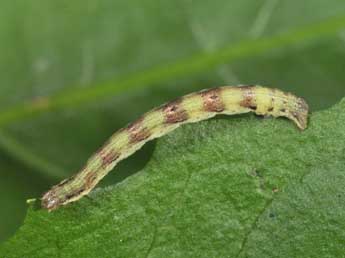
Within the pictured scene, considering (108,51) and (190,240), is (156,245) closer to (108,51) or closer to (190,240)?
(190,240)

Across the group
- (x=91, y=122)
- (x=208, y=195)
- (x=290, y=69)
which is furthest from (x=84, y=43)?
(x=208, y=195)

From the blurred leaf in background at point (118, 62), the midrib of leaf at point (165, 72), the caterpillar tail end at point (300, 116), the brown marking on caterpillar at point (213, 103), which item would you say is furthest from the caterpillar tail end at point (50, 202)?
the midrib of leaf at point (165, 72)

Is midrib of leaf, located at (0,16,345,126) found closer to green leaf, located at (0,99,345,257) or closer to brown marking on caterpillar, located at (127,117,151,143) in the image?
brown marking on caterpillar, located at (127,117,151,143)

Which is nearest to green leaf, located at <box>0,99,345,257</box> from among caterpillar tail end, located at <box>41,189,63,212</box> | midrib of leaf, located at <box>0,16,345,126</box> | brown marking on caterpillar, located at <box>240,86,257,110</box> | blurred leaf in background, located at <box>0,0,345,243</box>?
caterpillar tail end, located at <box>41,189,63,212</box>

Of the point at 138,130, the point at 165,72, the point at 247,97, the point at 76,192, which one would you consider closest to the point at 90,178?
the point at 76,192

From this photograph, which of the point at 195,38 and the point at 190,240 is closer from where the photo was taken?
the point at 190,240

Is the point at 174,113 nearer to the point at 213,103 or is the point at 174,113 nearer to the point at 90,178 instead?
the point at 213,103
